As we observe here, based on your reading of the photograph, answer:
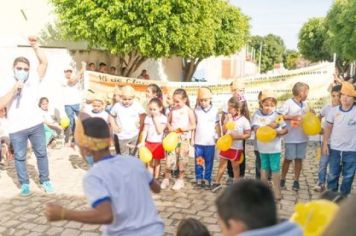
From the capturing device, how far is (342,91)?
520cm

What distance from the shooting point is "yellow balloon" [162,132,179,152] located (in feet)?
19.5

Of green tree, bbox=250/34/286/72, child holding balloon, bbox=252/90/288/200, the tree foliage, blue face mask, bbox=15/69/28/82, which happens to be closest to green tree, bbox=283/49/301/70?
green tree, bbox=250/34/286/72

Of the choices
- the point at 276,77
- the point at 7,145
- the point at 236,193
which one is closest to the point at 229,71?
the point at 276,77

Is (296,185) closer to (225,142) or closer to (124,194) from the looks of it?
(225,142)

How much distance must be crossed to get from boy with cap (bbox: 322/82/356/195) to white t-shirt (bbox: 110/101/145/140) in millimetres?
2807

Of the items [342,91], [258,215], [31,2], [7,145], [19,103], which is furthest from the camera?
[31,2]

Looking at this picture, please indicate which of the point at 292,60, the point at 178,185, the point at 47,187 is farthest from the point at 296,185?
the point at 292,60

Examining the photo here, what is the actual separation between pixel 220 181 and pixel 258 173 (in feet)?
2.05

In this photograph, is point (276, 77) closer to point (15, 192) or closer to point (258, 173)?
point (258, 173)

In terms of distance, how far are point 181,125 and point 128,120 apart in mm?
851

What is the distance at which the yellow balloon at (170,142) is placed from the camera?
5.95 meters

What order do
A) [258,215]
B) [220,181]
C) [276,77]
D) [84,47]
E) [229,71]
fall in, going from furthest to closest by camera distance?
[229,71] → [84,47] → [276,77] → [220,181] → [258,215]

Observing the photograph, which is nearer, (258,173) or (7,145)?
(258,173)

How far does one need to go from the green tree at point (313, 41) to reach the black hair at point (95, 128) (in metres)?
46.4
